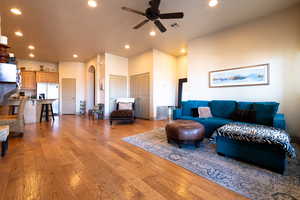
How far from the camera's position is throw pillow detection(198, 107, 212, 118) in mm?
3640

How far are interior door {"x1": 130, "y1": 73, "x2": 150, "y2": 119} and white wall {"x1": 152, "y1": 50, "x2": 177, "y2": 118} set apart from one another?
1.25ft

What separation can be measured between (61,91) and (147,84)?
17.2ft

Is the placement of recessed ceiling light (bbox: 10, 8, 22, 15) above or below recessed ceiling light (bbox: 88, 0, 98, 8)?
below

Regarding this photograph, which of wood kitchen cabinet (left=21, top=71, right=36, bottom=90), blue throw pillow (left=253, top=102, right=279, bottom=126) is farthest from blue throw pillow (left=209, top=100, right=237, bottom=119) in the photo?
wood kitchen cabinet (left=21, top=71, right=36, bottom=90)

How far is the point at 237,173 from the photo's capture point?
1756 mm

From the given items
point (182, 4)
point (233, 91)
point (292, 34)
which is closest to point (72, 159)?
point (182, 4)

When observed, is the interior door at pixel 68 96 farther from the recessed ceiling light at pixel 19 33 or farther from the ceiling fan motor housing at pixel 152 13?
the ceiling fan motor housing at pixel 152 13

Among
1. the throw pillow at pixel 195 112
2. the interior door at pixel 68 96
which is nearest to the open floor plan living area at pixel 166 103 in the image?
the throw pillow at pixel 195 112

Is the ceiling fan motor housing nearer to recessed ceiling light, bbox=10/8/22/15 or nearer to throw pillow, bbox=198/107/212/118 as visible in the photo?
throw pillow, bbox=198/107/212/118

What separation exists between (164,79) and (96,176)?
5020 mm

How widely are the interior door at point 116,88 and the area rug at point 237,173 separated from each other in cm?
428

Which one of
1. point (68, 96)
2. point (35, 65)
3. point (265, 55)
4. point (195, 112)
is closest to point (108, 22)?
point (195, 112)

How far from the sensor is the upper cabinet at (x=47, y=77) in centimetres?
716

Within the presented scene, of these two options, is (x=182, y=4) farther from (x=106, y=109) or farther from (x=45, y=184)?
(x=106, y=109)
